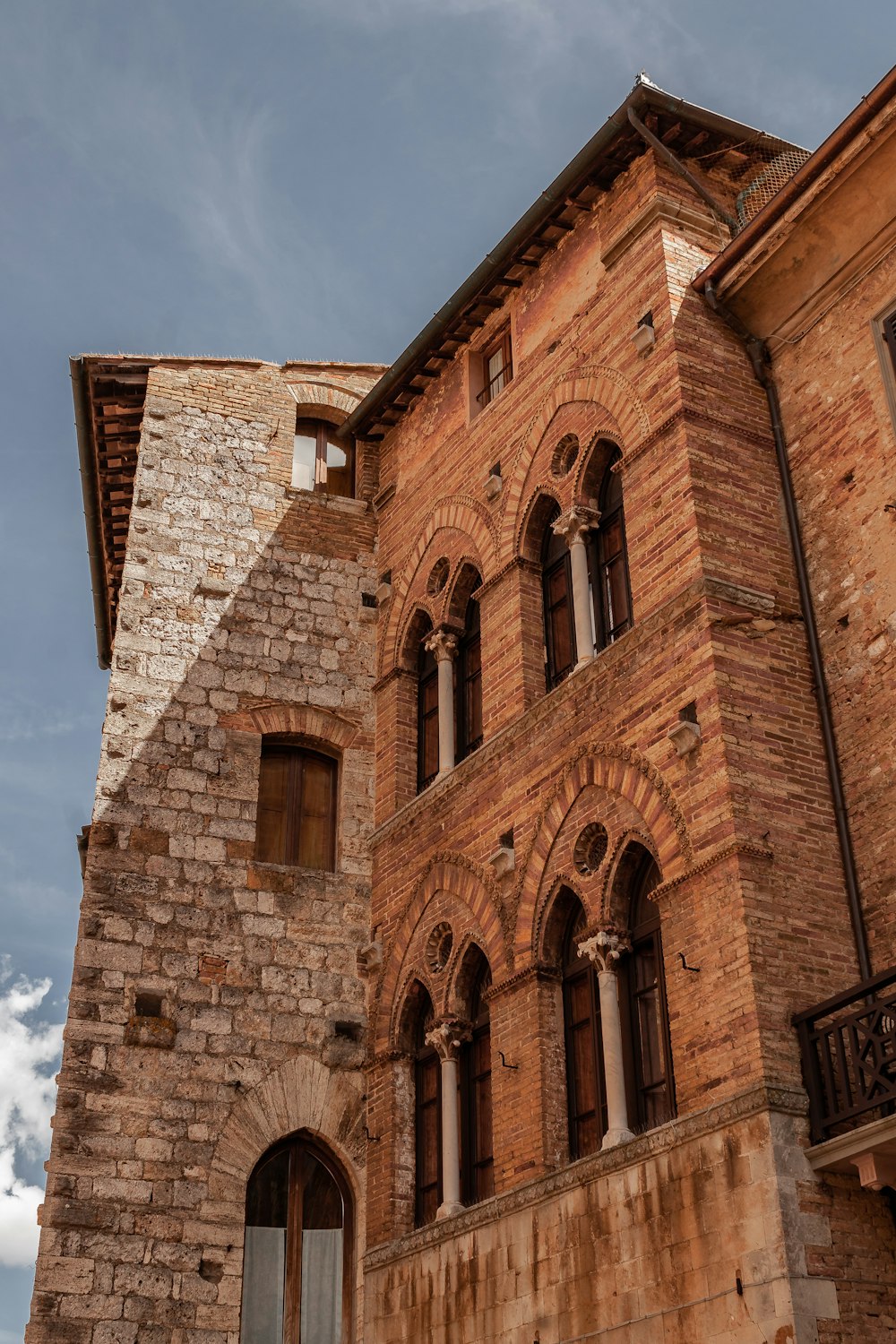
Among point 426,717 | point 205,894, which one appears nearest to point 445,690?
point 426,717

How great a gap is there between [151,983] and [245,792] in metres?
2.18

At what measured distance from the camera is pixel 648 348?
42.7ft

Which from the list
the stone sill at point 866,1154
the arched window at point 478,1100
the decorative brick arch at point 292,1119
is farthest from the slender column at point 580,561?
the stone sill at point 866,1154

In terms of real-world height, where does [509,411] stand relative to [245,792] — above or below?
above

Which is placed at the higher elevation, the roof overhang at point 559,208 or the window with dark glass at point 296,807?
the roof overhang at point 559,208

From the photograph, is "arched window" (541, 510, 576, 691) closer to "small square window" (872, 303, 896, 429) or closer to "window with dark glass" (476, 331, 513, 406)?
"window with dark glass" (476, 331, 513, 406)

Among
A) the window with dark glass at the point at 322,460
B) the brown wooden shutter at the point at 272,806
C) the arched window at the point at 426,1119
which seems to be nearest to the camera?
the arched window at the point at 426,1119

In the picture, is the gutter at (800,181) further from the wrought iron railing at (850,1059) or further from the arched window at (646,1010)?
the wrought iron railing at (850,1059)

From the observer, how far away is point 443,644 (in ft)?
50.1

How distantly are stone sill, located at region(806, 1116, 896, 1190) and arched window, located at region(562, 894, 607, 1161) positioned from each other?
2.21 metres

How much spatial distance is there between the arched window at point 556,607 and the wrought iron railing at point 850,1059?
4491mm

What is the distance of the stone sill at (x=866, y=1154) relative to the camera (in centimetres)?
880

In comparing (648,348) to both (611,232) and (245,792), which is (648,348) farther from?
(245,792)

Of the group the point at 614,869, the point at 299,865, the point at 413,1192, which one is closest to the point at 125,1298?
the point at 413,1192
